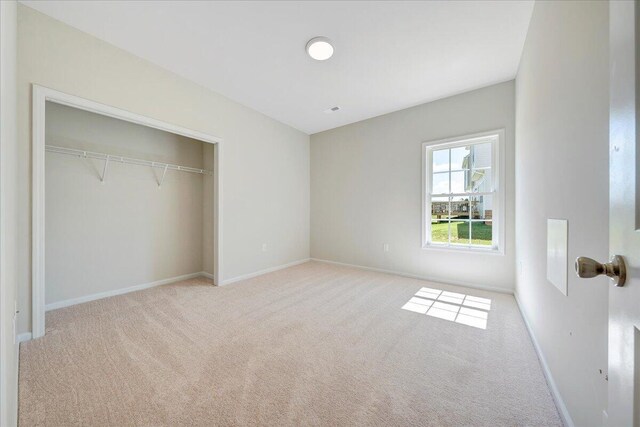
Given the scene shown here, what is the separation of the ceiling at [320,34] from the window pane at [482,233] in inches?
73.8

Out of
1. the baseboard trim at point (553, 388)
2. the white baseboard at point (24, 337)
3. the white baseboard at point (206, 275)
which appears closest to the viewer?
the baseboard trim at point (553, 388)

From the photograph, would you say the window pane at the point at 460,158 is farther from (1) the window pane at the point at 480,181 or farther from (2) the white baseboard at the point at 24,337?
(2) the white baseboard at the point at 24,337

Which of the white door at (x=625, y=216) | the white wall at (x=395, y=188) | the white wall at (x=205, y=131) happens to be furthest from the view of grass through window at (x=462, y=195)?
the white door at (x=625, y=216)

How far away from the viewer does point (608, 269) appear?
0.50 meters

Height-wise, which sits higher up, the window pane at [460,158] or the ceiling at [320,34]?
the ceiling at [320,34]

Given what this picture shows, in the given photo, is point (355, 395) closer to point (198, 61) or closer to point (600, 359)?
point (600, 359)

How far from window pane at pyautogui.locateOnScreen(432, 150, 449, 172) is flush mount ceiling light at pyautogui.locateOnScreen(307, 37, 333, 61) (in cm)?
219

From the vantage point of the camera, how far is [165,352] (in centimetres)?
184

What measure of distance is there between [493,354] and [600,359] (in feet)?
3.39

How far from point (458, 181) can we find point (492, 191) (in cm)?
45

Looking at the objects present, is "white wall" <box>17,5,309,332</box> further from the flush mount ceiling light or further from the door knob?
the door knob

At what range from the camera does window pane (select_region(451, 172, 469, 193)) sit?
3.46 m

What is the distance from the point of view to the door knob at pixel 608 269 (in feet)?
1.61

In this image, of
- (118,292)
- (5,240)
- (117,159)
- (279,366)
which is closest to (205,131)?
(117,159)
